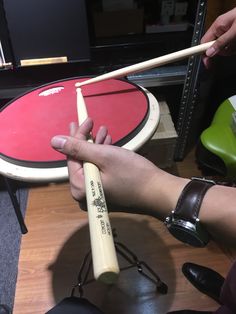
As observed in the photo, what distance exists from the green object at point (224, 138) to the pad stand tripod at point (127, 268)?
49 cm

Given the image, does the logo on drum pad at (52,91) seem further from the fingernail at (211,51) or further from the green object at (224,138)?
the green object at (224,138)

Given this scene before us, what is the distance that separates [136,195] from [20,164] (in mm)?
285

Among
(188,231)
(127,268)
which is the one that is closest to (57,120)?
(188,231)

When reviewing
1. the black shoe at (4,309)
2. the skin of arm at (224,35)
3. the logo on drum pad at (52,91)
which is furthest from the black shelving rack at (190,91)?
the black shoe at (4,309)

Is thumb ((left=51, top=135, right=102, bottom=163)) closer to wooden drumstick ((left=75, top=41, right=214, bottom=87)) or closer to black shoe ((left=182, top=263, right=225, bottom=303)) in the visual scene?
wooden drumstick ((left=75, top=41, right=214, bottom=87))

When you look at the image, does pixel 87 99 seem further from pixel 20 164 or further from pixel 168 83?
pixel 168 83

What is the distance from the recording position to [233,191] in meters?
0.49

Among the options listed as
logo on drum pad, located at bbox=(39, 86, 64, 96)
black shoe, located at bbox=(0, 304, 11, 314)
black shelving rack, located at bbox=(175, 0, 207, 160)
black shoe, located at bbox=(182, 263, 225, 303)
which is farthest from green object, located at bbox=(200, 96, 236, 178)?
black shoe, located at bbox=(0, 304, 11, 314)

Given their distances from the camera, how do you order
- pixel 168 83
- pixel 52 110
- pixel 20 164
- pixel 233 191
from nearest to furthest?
pixel 233 191
pixel 20 164
pixel 52 110
pixel 168 83

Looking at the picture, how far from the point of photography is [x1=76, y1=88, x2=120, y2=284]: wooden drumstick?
342 millimetres

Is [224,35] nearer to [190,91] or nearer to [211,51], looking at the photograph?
[211,51]

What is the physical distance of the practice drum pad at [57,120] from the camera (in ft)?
2.12

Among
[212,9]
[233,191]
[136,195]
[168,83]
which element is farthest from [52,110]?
[212,9]

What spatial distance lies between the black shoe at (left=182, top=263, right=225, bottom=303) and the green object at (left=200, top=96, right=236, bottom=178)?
382mm
